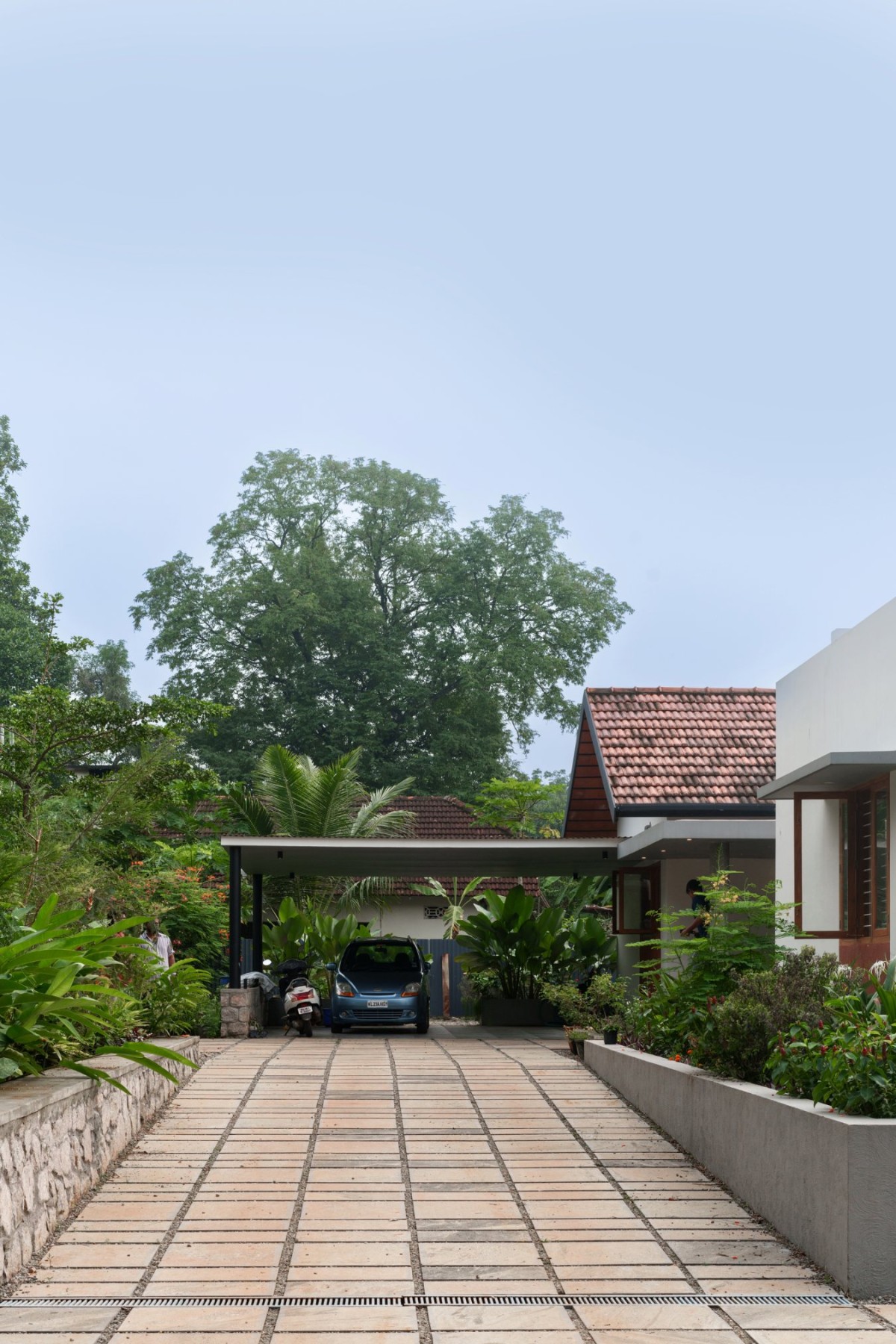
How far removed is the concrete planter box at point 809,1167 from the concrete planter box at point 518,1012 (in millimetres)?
14340

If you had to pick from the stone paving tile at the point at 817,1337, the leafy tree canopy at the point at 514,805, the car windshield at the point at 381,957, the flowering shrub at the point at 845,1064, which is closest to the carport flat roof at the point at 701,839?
the car windshield at the point at 381,957

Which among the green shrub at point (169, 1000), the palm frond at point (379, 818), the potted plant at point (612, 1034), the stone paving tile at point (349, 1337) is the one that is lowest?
the stone paving tile at point (349, 1337)

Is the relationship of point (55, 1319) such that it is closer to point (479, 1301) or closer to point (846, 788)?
point (479, 1301)

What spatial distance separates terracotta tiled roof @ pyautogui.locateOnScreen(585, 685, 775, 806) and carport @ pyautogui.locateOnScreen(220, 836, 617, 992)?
1.15m

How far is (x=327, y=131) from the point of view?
22.1 m

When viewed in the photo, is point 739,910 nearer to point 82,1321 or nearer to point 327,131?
point 82,1321

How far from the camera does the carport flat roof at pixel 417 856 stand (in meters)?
19.5

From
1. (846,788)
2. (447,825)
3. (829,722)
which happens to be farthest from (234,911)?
(447,825)

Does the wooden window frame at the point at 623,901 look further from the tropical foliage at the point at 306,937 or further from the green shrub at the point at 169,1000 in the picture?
the green shrub at the point at 169,1000

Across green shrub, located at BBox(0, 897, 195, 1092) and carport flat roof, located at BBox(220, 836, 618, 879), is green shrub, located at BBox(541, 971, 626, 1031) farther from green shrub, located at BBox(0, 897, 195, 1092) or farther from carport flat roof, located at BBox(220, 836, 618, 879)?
green shrub, located at BBox(0, 897, 195, 1092)

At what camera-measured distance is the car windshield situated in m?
20.7

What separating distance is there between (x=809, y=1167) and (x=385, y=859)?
1606 centimetres

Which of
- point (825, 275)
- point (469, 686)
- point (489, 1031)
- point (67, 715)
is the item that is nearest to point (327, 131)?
point (67, 715)

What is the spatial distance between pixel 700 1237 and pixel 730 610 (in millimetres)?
22621
